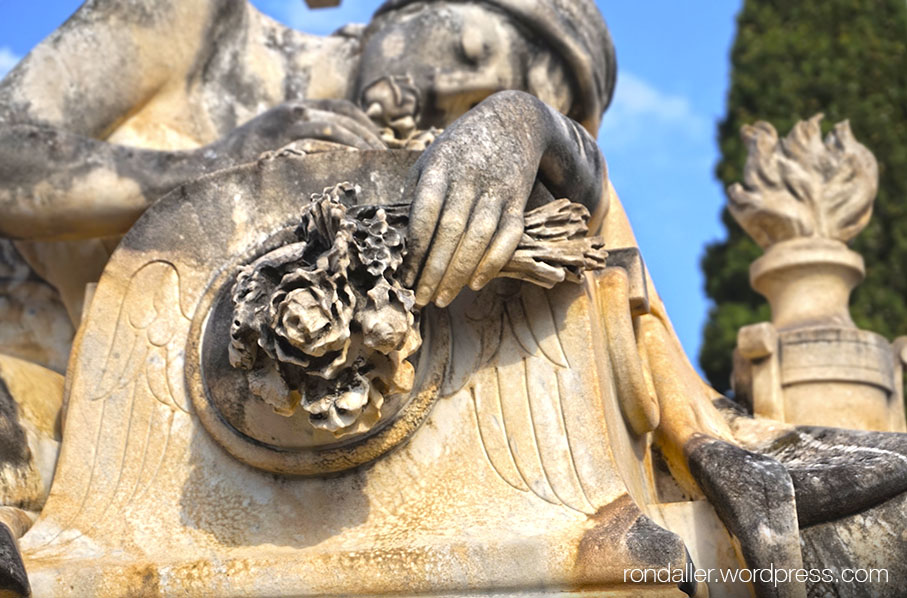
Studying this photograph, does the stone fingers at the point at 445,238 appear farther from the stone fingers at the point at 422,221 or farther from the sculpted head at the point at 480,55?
the sculpted head at the point at 480,55

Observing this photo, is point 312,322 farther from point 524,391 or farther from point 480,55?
point 480,55

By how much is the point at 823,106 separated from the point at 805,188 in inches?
380

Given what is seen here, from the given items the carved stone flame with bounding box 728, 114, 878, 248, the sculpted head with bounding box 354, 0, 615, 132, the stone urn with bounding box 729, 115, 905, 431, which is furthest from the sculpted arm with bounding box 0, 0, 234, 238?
the carved stone flame with bounding box 728, 114, 878, 248

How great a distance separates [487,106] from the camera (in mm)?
3238

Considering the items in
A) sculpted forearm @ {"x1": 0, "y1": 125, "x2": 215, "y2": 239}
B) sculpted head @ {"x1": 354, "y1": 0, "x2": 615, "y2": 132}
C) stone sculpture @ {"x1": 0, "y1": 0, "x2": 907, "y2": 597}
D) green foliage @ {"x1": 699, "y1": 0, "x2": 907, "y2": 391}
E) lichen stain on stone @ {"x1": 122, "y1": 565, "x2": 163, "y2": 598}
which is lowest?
lichen stain on stone @ {"x1": 122, "y1": 565, "x2": 163, "y2": 598}

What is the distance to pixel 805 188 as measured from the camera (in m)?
5.92

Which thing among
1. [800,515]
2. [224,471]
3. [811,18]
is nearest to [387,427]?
[224,471]

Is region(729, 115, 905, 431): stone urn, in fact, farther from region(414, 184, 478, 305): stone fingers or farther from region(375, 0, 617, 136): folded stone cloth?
region(414, 184, 478, 305): stone fingers

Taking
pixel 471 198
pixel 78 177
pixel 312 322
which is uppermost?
pixel 78 177

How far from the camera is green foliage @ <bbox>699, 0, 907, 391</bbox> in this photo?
46.0ft

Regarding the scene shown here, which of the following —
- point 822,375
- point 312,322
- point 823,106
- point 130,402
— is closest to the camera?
point 312,322

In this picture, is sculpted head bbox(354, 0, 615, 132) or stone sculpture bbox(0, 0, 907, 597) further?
sculpted head bbox(354, 0, 615, 132)

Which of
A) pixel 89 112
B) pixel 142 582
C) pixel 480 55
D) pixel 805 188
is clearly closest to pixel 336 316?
pixel 142 582

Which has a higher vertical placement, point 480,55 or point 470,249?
point 480,55
